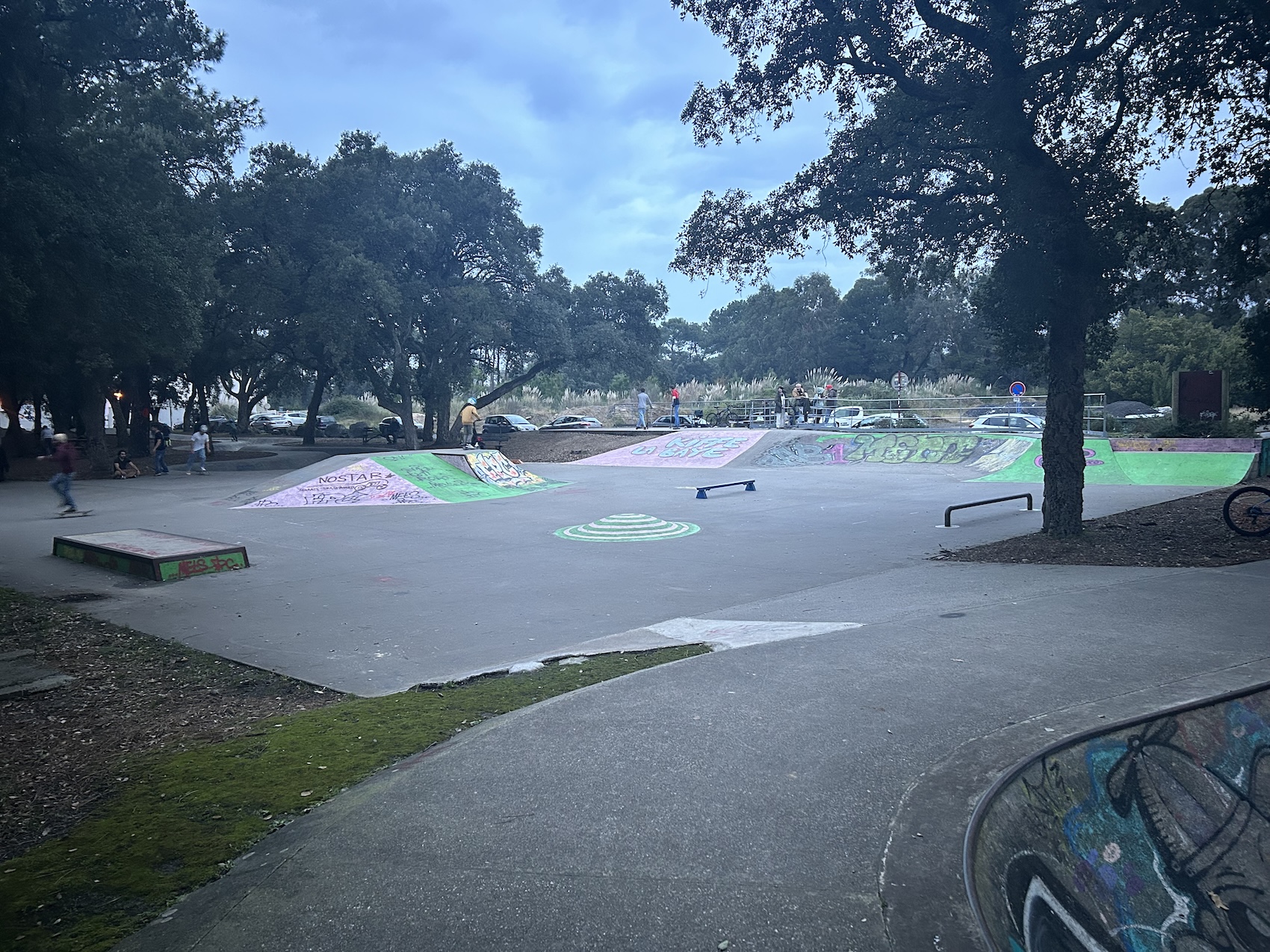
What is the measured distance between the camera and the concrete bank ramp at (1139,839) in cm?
334

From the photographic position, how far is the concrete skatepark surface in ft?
9.11

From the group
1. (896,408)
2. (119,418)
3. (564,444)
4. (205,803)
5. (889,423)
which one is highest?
(119,418)

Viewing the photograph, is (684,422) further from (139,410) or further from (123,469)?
(123,469)

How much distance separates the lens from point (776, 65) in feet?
36.9

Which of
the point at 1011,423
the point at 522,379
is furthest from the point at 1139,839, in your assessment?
the point at 522,379

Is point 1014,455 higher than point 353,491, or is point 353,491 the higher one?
point 1014,455

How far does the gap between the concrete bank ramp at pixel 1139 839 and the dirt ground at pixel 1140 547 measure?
534 cm

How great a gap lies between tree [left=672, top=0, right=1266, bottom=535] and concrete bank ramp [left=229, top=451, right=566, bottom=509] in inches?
430

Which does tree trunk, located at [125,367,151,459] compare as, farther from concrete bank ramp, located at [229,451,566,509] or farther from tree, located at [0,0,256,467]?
concrete bank ramp, located at [229,451,566,509]

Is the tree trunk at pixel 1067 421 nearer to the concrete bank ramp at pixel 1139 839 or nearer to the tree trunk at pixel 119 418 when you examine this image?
the concrete bank ramp at pixel 1139 839

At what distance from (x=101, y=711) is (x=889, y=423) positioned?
31830mm

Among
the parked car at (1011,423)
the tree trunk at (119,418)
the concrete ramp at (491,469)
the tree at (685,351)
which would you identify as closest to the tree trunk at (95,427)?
the tree trunk at (119,418)

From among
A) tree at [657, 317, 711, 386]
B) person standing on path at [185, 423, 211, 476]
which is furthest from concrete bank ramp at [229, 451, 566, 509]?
tree at [657, 317, 711, 386]

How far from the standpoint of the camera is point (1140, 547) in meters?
9.94
